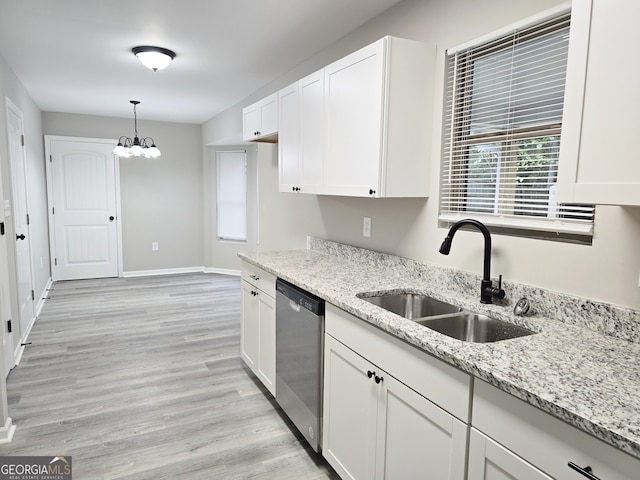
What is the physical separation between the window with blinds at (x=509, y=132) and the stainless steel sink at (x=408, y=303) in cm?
44

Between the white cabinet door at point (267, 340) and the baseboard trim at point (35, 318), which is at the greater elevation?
the white cabinet door at point (267, 340)

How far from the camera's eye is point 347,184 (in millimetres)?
2354

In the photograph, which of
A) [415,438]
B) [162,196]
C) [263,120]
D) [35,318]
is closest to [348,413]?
[415,438]

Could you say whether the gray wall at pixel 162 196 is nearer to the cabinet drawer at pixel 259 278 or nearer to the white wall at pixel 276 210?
the white wall at pixel 276 210

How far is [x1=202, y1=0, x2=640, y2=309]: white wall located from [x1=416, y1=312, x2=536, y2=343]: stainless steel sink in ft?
0.82

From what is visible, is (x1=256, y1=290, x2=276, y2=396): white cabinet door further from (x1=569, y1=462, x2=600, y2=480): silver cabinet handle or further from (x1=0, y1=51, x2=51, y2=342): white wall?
(x1=569, y1=462, x2=600, y2=480): silver cabinet handle

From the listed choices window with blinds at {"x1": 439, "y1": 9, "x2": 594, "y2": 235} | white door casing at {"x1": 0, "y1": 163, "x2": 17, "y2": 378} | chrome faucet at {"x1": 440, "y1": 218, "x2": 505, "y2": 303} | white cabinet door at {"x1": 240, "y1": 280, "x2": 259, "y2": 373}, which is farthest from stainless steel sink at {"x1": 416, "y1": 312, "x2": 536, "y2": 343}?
white door casing at {"x1": 0, "y1": 163, "x2": 17, "y2": 378}

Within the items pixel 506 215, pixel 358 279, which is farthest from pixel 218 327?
pixel 506 215

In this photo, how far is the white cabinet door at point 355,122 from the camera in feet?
6.84

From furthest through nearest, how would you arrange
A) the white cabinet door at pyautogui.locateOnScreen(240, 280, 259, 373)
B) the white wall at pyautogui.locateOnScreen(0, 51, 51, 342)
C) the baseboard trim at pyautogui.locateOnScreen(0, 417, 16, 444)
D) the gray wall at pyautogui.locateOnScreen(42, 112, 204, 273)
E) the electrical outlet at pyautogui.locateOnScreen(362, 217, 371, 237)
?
the gray wall at pyautogui.locateOnScreen(42, 112, 204, 273) → the white wall at pyautogui.locateOnScreen(0, 51, 51, 342) → the white cabinet door at pyautogui.locateOnScreen(240, 280, 259, 373) → the electrical outlet at pyautogui.locateOnScreen(362, 217, 371, 237) → the baseboard trim at pyautogui.locateOnScreen(0, 417, 16, 444)

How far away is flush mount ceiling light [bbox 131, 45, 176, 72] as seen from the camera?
10.5 ft

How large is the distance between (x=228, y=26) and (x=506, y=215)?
216 centimetres

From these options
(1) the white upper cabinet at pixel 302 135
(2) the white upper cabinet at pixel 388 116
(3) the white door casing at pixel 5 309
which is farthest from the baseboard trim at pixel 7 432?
(2) the white upper cabinet at pixel 388 116

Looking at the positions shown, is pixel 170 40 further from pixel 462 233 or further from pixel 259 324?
pixel 462 233
